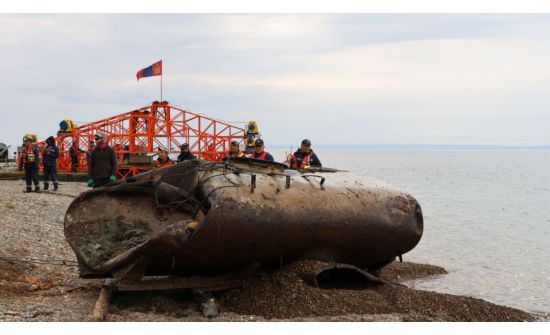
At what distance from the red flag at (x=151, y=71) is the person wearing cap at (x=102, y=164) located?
27.2m

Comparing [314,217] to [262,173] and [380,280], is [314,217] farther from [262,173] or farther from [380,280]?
[380,280]

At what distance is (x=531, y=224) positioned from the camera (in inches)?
961

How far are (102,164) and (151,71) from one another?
1103 inches

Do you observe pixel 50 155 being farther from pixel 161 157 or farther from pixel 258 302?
pixel 258 302

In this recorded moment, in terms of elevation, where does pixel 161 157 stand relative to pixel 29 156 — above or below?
above

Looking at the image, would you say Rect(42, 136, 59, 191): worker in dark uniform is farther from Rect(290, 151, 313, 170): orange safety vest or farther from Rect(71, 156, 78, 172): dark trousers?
Rect(71, 156, 78, 172): dark trousers

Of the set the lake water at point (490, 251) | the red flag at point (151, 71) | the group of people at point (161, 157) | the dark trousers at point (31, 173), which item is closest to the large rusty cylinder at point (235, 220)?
the group of people at point (161, 157)

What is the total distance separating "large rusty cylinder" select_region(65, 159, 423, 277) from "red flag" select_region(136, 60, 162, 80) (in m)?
31.9

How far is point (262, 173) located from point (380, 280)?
2.10m

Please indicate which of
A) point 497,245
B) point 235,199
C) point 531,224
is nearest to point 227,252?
point 235,199

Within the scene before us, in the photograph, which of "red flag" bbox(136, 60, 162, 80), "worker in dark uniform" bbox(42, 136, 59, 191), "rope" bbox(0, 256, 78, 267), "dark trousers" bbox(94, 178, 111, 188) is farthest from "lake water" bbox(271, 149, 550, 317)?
"red flag" bbox(136, 60, 162, 80)

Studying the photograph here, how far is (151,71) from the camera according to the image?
40.0 m

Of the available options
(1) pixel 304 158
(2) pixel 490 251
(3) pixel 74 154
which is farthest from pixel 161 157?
(3) pixel 74 154

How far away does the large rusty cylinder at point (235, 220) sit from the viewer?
24.0ft
